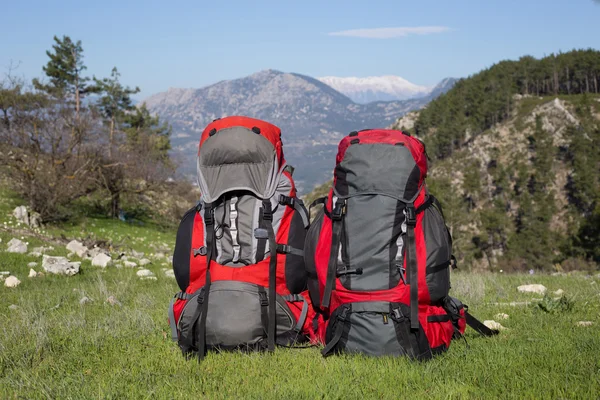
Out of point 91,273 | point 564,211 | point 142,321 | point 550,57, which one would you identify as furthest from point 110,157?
point 550,57

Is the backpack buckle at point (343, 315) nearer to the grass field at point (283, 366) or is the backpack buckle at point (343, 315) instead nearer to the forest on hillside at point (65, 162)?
the grass field at point (283, 366)

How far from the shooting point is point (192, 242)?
15.6ft

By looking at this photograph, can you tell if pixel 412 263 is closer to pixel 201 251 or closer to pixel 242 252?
pixel 242 252

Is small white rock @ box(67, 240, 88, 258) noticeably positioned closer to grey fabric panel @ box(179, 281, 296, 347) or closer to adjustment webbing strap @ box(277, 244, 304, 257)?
grey fabric panel @ box(179, 281, 296, 347)

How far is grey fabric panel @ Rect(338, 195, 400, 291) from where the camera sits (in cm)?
421

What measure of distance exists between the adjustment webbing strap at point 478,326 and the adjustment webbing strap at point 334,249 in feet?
4.24

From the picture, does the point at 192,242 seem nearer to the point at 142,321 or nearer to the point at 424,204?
the point at 142,321

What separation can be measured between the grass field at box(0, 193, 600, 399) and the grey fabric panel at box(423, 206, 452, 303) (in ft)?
1.73

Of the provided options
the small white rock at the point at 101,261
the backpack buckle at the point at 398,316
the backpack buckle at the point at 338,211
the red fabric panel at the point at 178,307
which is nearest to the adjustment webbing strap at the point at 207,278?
the red fabric panel at the point at 178,307

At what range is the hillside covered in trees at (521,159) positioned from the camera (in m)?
80.6

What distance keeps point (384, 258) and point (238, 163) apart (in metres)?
1.60

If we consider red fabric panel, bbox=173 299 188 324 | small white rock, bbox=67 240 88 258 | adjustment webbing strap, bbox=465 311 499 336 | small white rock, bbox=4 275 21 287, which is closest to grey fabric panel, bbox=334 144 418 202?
adjustment webbing strap, bbox=465 311 499 336

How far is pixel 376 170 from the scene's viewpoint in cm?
435

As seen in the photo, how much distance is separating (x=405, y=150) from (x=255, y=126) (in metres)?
1.43
